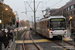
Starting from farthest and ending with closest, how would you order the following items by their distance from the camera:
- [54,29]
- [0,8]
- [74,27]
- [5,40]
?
[0,8], [54,29], [74,27], [5,40]

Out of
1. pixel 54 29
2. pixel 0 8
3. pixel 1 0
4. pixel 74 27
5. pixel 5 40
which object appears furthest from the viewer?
pixel 0 8

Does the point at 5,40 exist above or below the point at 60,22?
below

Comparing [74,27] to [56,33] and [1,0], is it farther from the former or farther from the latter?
[1,0]

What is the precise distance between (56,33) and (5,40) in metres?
9.29

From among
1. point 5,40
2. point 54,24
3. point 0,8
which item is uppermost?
point 0,8

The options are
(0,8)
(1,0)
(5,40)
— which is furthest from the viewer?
(0,8)

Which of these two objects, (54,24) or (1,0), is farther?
(1,0)

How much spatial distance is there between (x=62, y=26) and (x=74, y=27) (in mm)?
2487

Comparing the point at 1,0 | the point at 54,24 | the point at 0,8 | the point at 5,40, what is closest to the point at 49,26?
the point at 54,24

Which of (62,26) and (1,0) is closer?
(62,26)

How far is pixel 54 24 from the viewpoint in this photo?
18203mm

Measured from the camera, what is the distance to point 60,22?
1842 centimetres

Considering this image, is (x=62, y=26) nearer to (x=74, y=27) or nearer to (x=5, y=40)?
(x=74, y=27)

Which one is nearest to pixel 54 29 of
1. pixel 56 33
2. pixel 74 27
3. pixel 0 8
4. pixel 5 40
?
pixel 56 33
